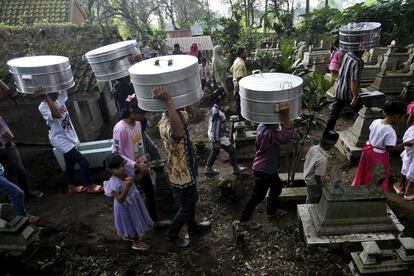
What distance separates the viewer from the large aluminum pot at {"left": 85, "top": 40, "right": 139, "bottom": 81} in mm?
3844

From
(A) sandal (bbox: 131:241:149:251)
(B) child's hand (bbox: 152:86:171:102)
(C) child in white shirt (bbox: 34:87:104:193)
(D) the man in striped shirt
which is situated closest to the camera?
(B) child's hand (bbox: 152:86:171:102)

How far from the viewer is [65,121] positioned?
14.7 feet

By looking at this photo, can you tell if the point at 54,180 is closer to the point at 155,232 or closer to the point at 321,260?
the point at 155,232

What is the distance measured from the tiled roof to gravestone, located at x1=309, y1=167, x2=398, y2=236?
1311 centimetres

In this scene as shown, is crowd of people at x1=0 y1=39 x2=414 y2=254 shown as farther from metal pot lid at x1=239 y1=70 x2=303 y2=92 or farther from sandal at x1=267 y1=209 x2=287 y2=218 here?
metal pot lid at x1=239 y1=70 x2=303 y2=92

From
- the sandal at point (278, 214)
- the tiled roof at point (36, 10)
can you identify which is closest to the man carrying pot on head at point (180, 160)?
the sandal at point (278, 214)

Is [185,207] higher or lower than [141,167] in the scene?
lower

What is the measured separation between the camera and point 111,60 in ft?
12.7

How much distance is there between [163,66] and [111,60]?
59.1 inches

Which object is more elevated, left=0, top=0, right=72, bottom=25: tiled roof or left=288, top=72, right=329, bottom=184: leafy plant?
left=0, top=0, right=72, bottom=25: tiled roof

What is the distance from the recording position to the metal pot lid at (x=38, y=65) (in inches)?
148

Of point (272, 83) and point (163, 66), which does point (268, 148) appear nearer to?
point (272, 83)

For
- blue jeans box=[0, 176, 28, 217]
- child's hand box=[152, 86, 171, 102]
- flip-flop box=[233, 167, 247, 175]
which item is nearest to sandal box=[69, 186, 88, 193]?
blue jeans box=[0, 176, 28, 217]

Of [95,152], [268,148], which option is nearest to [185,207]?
[268,148]
